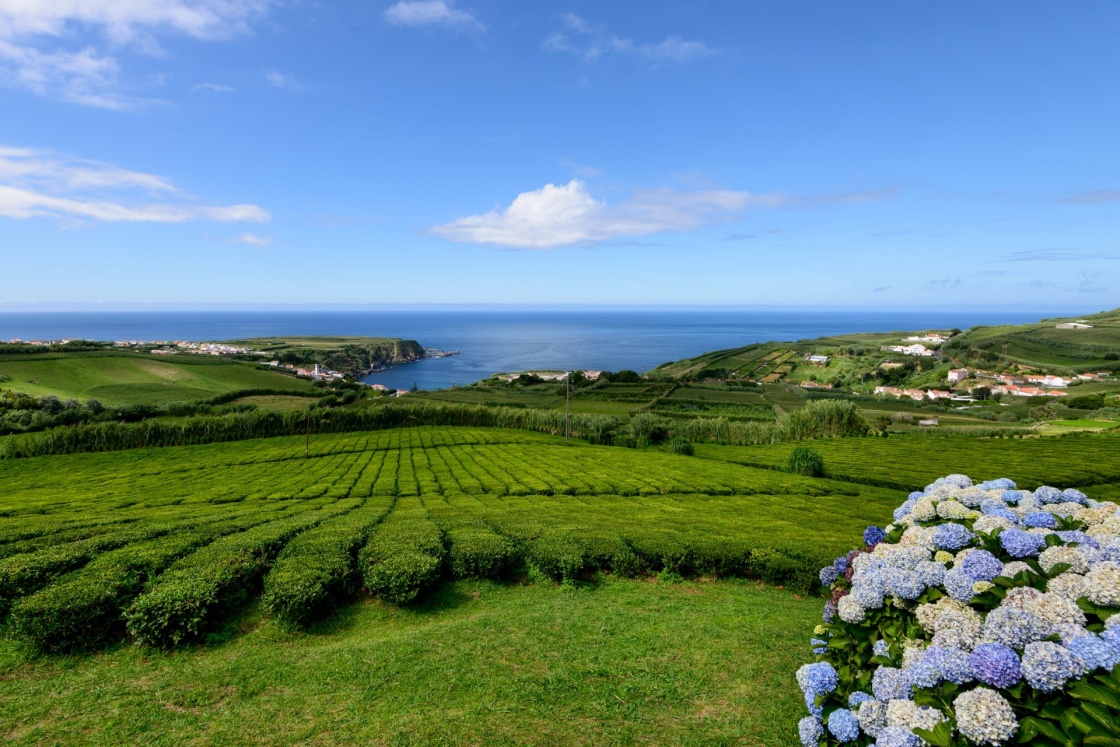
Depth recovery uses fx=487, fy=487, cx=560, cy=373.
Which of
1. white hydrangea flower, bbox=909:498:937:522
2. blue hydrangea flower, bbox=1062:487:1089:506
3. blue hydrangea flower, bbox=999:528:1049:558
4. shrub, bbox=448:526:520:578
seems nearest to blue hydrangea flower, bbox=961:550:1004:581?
blue hydrangea flower, bbox=999:528:1049:558

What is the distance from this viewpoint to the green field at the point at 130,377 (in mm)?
69750

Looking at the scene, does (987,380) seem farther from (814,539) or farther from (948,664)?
(948,664)

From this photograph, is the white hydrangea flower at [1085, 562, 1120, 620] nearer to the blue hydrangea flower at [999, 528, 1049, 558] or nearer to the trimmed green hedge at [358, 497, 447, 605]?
the blue hydrangea flower at [999, 528, 1049, 558]

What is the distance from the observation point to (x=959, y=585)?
346 cm

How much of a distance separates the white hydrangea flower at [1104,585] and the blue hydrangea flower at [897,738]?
132cm

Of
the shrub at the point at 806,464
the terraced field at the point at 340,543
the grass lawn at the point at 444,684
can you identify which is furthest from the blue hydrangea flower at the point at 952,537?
the shrub at the point at 806,464

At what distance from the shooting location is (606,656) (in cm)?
685

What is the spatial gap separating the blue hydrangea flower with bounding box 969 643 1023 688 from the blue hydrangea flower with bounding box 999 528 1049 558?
108cm

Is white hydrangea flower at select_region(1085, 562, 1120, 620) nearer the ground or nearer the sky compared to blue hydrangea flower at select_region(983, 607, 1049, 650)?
nearer the sky

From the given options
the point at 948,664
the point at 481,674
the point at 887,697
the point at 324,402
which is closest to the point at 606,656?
the point at 481,674

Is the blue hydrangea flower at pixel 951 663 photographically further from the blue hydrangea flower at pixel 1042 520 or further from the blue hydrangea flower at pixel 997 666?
the blue hydrangea flower at pixel 1042 520

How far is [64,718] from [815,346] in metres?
157

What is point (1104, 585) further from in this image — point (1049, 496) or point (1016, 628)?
point (1049, 496)

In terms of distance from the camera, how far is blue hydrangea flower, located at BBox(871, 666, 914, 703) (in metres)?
3.21
